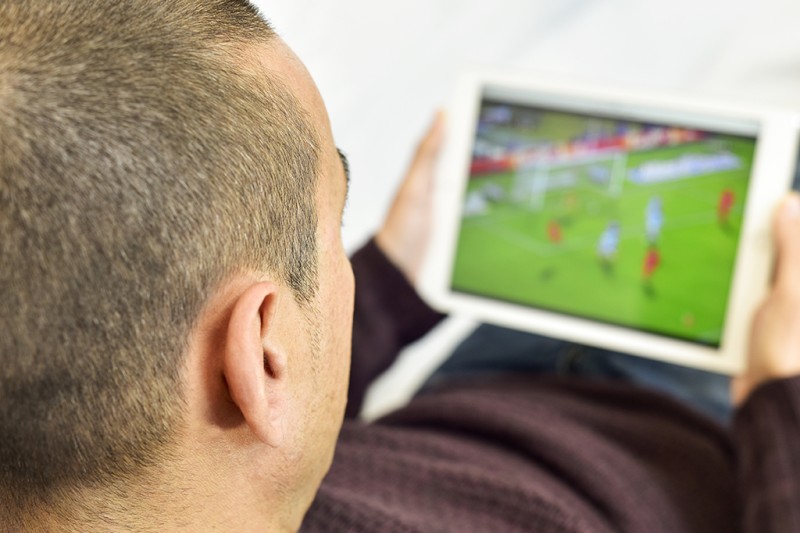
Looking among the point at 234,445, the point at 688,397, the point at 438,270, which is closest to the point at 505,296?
the point at 438,270

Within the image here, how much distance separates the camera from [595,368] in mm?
921

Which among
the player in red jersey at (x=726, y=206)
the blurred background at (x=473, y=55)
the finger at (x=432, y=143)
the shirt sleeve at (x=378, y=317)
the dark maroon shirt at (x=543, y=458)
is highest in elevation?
the blurred background at (x=473, y=55)

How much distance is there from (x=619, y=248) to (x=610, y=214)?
36 mm

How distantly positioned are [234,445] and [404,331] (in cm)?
46

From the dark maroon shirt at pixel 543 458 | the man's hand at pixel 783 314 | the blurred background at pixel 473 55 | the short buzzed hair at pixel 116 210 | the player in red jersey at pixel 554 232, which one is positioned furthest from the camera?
the blurred background at pixel 473 55

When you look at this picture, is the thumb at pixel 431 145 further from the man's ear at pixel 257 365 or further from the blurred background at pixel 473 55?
the man's ear at pixel 257 365

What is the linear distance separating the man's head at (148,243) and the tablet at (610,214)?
446 mm

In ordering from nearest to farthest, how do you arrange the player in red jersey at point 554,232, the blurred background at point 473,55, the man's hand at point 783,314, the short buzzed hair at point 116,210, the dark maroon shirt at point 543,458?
1. the short buzzed hair at point 116,210
2. the dark maroon shirt at point 543,458
3. the man's hand at point 783,314
4. the player in red jersey at point 554,232
5. the blurred background at point 473,55

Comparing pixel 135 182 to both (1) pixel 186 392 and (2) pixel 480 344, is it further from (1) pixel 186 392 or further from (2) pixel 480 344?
(2) pixel 480 344

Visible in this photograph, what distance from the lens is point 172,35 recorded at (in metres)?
0.39

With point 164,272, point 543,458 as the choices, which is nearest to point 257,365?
point 164,272

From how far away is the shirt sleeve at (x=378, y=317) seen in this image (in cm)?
85

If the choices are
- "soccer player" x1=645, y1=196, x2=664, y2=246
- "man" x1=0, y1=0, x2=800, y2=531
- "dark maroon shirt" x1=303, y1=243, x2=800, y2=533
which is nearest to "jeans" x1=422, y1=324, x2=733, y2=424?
"dark maroon shirt" x1=303, y1=243, x2=800, y2=533

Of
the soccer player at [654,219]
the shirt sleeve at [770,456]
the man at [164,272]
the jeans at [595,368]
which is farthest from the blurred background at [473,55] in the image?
the man at [164,272]
